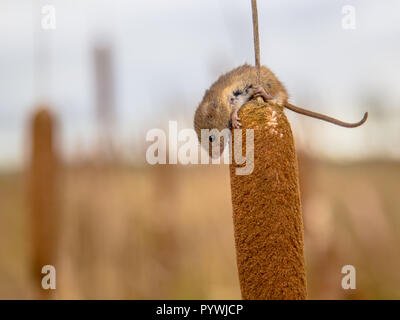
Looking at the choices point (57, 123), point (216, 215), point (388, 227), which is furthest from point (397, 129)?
point (57, 123)

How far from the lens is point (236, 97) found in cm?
193

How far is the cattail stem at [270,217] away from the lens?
1.44 metres

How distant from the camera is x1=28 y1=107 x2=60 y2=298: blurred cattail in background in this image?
3.89 metres

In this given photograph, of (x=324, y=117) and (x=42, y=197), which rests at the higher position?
(x=42, y=197)

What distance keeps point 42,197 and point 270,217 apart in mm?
2959

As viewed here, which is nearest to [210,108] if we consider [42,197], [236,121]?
[236,121]

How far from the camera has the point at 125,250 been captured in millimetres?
5078

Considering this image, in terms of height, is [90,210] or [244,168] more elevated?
[90,210]

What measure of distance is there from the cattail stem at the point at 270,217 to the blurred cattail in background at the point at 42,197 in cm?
279

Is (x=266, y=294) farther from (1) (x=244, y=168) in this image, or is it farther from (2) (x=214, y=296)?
(2) (x=214, y=296)

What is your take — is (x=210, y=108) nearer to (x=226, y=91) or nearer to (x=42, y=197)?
(x=226, y=91)

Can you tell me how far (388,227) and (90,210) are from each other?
331cm

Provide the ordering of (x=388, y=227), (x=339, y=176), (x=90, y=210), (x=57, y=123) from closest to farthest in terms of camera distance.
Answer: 1. (x=57, y=123)
2. (x=90, y=210)
3. (x=388, y=227)
4. (x=339, y=176)

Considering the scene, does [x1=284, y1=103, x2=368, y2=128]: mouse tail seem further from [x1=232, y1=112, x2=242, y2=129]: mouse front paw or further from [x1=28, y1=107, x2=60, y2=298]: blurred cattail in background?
[x1=28, y1=107, x2=60, y2=298]: blurred cattail in background
